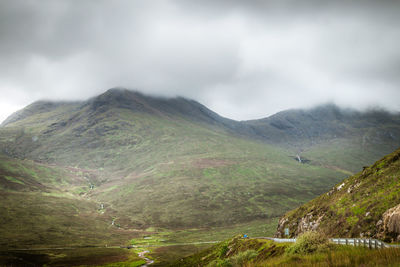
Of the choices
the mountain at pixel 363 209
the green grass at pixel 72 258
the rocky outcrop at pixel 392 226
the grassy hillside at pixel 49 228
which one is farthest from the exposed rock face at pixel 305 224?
the grassy hillside at pixel 49 228

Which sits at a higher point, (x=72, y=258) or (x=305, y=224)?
(x=305, y=224)

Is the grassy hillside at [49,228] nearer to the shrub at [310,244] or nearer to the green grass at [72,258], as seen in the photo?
the green grass at [72,258]

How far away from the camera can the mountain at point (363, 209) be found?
2728 centimetres

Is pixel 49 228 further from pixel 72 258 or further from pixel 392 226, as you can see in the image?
pixel 392 226

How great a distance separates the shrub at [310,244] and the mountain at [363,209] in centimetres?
841

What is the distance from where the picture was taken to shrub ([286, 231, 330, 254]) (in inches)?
703

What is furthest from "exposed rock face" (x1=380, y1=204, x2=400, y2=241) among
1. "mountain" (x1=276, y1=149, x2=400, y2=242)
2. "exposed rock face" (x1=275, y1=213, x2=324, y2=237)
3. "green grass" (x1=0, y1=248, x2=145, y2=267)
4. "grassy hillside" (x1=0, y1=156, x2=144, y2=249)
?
"grassy hillside" (x1=0, y1=156, x2=144, y2=249)

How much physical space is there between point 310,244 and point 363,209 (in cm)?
2078

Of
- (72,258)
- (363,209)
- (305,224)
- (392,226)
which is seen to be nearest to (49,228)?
(72,258)

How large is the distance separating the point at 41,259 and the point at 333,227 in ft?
358

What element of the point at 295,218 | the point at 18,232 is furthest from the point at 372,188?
the point at 18,232

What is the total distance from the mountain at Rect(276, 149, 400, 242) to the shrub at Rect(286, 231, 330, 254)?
8.41 m

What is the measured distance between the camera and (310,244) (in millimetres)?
18562

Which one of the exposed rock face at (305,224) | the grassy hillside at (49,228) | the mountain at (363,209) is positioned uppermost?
the mountain at (363,209)
